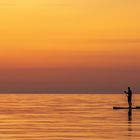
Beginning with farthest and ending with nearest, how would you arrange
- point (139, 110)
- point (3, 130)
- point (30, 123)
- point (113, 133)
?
point (139, 110) < point (30, 123) < point (3, 130) < point (113, 133)

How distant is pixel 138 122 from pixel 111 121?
5.83ft

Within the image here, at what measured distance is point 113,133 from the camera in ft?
112

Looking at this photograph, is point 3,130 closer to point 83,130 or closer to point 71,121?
point 83,130

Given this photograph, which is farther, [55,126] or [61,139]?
[55,126]

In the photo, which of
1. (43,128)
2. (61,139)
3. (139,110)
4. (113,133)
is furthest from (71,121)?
(139,110)

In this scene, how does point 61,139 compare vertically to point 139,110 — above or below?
below

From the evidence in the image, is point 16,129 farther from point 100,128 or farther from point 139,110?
point 139,110

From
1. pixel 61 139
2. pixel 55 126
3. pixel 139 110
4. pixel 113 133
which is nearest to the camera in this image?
pixel 61 139

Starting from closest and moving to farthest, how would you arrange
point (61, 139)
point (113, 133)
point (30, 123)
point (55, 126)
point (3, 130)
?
point (61, 139) → point (113, 133) → point (3, 130) → point (55, 126) → point (30, 123)

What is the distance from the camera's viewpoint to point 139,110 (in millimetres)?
60781

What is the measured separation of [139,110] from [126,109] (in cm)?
Result: 148

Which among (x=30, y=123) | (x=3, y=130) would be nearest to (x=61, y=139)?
(x=3, y=130)

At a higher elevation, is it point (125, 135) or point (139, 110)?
point (139, 110)

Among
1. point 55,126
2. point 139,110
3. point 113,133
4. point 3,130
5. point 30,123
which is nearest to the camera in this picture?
point 113,133
